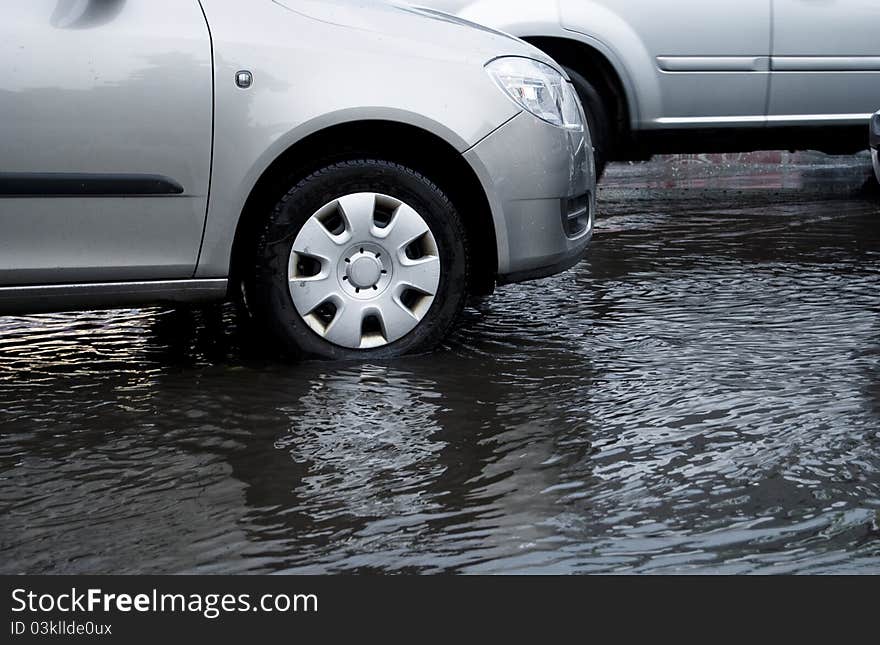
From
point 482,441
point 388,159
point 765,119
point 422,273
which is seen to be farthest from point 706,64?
point 482,441

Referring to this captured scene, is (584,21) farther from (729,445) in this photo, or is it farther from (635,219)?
(729,445)

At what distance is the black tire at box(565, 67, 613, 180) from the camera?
28.5 ft

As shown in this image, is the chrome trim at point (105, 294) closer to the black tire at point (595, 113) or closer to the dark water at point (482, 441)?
the dark water at point (482, 441)

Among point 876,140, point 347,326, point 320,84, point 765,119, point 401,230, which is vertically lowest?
point 347,326

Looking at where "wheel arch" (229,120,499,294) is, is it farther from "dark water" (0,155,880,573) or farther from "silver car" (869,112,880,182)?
"silver car" (869,112,880,182)

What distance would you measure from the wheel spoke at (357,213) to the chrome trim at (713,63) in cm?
396

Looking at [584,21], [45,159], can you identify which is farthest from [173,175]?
[584,21]

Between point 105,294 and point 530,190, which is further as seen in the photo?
point 530,190

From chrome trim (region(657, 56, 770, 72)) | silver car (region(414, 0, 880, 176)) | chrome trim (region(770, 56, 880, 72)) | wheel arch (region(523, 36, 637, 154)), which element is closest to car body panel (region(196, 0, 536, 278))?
silver car (region(414, 0, 880, 176))

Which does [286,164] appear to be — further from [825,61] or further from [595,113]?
[825,61]

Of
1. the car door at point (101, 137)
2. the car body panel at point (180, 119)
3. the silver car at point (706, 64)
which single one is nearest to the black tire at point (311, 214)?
the car body panel at point (180, 119)

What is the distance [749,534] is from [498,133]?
218 cm

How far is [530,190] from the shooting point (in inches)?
207

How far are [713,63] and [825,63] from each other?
0.71 m
